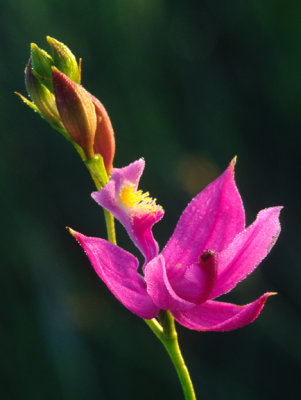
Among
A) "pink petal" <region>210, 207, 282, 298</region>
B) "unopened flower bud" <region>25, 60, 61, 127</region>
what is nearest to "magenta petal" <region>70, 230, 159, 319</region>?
"pink petal" <region>210, 207, 282, 298</region>

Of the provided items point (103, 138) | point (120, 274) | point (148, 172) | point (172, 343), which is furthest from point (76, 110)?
point (148, 172)

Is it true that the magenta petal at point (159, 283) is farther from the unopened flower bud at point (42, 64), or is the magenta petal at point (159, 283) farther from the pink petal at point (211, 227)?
the unopened flower bud at point (42, 64)

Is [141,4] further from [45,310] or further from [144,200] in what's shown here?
[144,200]

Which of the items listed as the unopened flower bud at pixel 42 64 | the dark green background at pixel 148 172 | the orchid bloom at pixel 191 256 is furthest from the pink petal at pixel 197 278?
the dark green background at pixel 148 172

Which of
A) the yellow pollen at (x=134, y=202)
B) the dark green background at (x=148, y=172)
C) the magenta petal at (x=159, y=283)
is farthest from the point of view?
the dark green background at (x=148, y=172)

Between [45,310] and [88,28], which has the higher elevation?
[88,28]

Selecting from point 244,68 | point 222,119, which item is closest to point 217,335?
point 222,119

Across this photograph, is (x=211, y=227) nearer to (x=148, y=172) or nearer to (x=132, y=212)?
(x=132, y=212)
